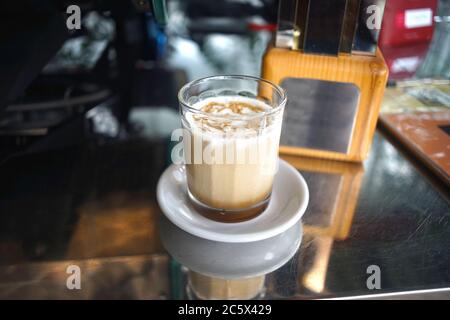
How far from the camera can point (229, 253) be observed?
580 millimetres

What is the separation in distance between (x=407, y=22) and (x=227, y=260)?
98cm

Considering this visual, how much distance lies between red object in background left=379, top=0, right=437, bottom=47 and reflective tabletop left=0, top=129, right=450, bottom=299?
0.57 meters

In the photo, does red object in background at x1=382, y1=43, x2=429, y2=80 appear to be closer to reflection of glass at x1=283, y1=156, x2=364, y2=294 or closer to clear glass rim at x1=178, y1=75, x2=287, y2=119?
reflection of glass at x1=283, y1=156, x2=364, y2=294

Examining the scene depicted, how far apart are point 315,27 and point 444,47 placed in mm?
855

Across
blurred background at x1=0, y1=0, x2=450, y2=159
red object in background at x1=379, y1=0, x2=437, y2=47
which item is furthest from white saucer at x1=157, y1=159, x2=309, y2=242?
red object in background at x1=379, y1=0, x2=437, y2=47

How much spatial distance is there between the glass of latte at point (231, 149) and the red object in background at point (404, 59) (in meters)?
0.61

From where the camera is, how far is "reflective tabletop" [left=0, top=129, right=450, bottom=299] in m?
0.54

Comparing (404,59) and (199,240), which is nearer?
(199,240)

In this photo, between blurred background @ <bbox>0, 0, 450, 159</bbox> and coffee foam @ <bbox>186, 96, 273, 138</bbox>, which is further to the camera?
blurred background @ <bbox>0, 0, 450, 159</bbox>

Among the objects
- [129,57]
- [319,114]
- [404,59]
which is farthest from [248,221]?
[404,59]

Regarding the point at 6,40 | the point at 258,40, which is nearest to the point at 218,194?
the point at 6,40

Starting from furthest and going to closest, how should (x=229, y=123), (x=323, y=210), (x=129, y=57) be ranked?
(x=129, y=57) < (x=323, y=210) < (x=229, y=123)

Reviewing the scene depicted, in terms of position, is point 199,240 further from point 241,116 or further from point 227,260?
point 241,116
